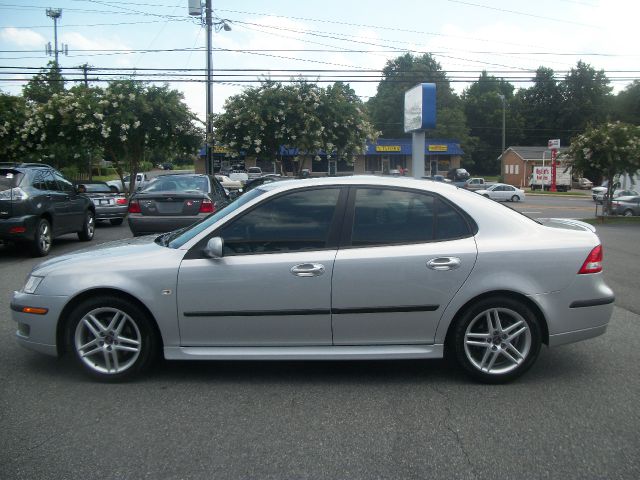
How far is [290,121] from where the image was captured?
87.6 feet

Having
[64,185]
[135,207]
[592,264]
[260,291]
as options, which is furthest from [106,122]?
[592,264]

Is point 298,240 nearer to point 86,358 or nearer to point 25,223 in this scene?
point 86,358

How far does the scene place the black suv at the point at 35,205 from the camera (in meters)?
11.1

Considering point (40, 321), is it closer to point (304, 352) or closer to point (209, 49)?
point (304, 352)

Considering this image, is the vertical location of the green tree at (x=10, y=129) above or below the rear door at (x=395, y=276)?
above

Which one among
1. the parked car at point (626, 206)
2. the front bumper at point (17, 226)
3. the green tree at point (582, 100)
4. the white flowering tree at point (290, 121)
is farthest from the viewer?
the green tree at point (582, 100)

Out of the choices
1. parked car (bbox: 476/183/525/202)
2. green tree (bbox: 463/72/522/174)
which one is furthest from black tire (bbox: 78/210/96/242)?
green tree (bbox: 463/72/522/174)

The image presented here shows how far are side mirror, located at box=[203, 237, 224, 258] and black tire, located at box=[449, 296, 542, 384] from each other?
1.86 meters

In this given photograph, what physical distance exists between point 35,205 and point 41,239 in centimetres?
70

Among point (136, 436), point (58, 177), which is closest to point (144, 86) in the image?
point (58, 177)

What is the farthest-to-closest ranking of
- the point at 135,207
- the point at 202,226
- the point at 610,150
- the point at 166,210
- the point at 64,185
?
the point at 610,150, the point at 64,185, the point at 135,207, the point at 166,210, the point at 202,226

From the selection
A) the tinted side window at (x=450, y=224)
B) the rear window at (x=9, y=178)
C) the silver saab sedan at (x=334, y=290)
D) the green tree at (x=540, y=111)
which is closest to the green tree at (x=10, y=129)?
the rear window at (x=9, y=178)

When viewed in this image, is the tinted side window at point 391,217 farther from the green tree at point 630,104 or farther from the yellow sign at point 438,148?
the green tree at point 630,104

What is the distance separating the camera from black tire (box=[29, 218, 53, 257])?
38.1ft
